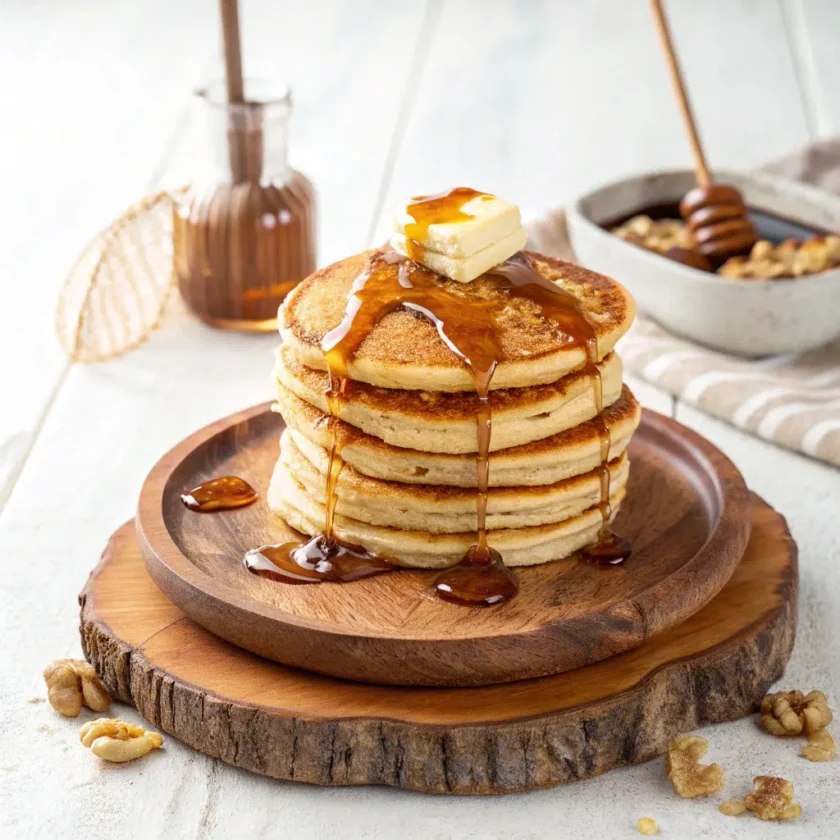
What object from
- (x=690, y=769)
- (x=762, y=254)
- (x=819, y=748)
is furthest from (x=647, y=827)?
(x=762, y=254)

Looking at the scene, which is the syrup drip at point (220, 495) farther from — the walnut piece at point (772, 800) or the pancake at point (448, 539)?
the walnut piece at point (772, 800)

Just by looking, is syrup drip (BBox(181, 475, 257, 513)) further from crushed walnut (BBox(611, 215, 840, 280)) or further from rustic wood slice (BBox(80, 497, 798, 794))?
crushed walnut (BBox(611, 215, 840, 280))

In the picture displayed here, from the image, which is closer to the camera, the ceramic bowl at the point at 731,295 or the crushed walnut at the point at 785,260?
the ceramic bowl at the point at 731,295

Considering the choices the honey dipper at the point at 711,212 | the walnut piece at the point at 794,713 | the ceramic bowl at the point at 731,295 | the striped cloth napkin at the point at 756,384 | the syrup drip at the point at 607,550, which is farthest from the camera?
the honey dipper at the point at 711,212

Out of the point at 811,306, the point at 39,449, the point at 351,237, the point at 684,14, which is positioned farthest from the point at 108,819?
the point at 684,14

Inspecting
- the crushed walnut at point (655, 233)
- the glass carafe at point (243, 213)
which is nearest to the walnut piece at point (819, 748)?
the crushed walnut at point (655, 233)

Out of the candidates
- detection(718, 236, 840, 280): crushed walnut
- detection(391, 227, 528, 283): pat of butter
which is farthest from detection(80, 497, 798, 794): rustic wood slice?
detection(718, 236, 840, 280): crushed walnut
